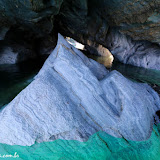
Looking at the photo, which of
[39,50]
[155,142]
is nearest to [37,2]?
[155,142]

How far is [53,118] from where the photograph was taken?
295 cm

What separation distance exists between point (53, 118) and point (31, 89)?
1.08 m

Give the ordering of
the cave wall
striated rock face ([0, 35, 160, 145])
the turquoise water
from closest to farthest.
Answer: the turquoise water
striated rock face ([0, 35, 160, 145])
the cave wall

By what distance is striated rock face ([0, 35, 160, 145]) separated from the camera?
2.88 meters

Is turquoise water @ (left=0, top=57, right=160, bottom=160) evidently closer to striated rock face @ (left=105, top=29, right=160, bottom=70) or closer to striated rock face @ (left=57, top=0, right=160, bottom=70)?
striated rock face @ (left=57, top=0, right=160, bottom=70)

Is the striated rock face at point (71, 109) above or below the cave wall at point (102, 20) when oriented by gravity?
below

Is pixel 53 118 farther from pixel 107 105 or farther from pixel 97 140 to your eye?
pixel 107 105

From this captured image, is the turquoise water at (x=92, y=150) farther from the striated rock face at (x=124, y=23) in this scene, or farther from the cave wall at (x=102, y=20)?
the striated rock face at (x=124, y=23)

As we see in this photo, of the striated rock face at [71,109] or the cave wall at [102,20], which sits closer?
the striated rock face at [71,109]

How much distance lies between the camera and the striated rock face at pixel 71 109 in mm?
2879

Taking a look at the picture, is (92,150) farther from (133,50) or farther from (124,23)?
(133,50)

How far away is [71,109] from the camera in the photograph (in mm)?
3145

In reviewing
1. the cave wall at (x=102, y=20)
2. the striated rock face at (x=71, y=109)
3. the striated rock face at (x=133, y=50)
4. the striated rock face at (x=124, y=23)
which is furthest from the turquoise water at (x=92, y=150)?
the striated rock face at (x=133, y=50)

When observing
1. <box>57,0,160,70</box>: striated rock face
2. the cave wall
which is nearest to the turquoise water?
the cave wall
